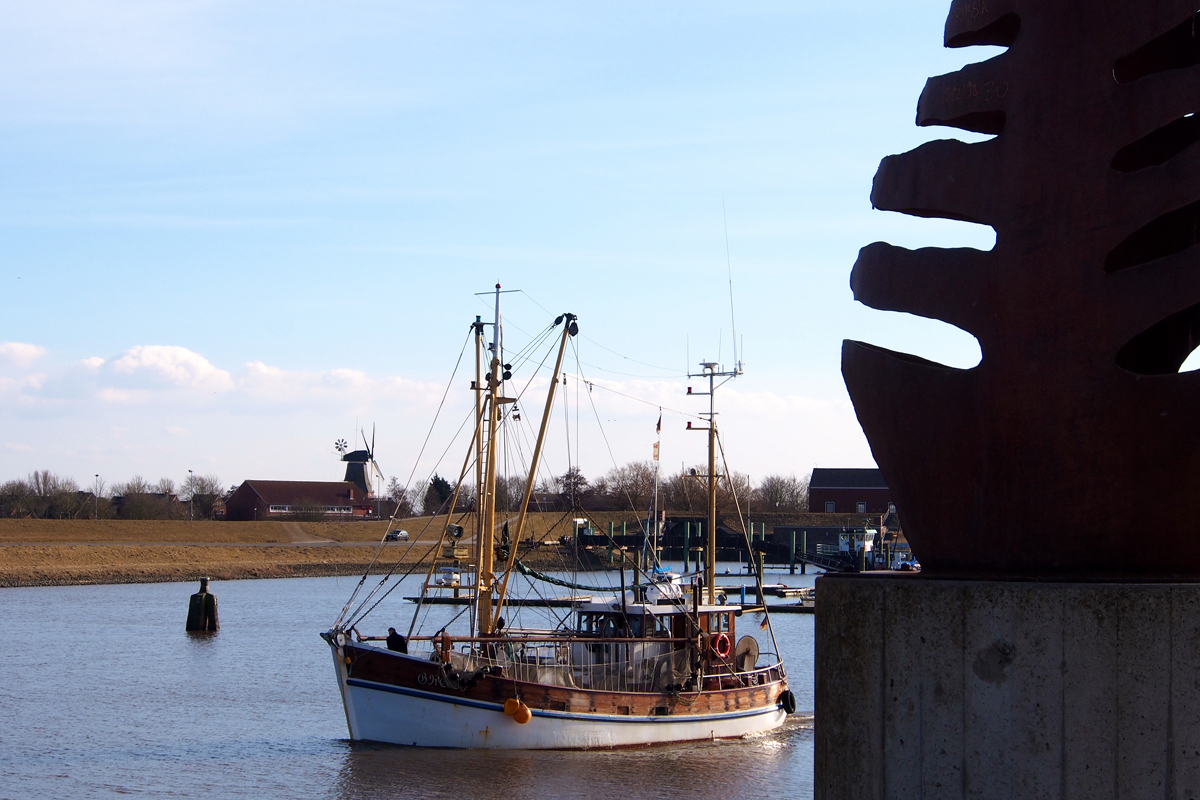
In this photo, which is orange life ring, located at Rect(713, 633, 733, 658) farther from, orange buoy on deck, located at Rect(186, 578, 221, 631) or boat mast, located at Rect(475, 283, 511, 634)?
orange buoy on deck, located at Rect(186, 578, 221, 631)

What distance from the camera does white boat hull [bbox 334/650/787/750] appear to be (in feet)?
96.6

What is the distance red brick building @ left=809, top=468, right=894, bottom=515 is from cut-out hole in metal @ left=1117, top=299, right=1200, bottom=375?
12932 cm

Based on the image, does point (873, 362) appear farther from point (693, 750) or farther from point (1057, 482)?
Answer: point (693, 750)

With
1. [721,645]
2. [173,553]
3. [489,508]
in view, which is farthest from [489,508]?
[173,553]

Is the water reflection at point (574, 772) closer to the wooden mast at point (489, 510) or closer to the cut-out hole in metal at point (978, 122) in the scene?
the wooden mast at point (489, 510)

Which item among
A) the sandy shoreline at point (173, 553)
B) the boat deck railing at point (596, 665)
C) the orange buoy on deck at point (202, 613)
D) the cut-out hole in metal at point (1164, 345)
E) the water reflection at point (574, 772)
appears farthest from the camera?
the sandy shoreline at point (173, 553)

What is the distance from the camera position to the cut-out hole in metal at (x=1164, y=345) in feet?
26.7

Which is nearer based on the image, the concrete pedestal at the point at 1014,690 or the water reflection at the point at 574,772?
the concrete pedestal at the point at 1014,690

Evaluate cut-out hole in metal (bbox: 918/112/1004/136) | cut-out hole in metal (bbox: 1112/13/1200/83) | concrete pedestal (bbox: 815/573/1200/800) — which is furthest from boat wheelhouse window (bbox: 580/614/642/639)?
cut-out hole in metal (bbox: 1112/13/1200/83)

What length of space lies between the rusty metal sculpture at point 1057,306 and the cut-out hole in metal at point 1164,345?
0.04 ft

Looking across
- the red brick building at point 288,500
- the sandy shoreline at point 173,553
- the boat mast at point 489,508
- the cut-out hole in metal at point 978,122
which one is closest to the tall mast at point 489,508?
the boat mast at point 489,508

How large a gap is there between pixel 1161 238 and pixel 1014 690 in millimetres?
3030

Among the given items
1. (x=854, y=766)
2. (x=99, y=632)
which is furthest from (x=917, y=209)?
(x=99, y=632)

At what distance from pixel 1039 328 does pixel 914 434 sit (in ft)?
3.33
